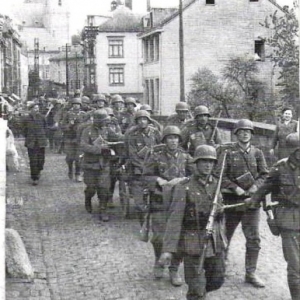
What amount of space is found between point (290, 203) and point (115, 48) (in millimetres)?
34603

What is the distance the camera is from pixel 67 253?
960 cm

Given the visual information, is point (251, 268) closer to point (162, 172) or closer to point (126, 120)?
point (162, 172)

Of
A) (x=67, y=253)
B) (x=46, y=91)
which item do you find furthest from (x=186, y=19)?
(x=67, y=253)

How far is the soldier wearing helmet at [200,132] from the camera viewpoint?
10500mm

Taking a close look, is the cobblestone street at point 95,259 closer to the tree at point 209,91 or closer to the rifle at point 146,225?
the rifle at point 146,225

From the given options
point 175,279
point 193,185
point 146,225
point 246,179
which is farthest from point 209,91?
point 193,185

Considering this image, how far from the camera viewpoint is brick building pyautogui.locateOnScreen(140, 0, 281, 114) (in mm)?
32188

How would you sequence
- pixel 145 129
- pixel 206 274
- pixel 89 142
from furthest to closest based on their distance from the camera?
pixel 89 142 < pixel 145 129 < pixel 206 274

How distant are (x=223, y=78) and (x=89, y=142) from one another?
19.3m

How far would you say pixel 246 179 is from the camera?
7875 mm

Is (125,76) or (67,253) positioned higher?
(125,76)

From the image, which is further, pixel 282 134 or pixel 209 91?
pixel 209 91

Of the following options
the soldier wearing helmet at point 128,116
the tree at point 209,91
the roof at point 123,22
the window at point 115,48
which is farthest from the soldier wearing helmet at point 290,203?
the window at point 115,48

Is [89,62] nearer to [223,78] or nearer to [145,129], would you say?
[223,78]
